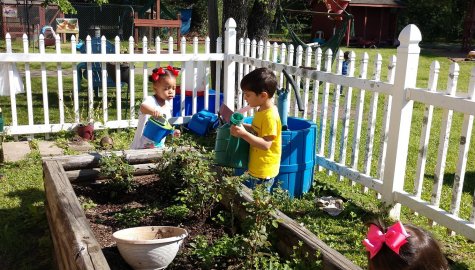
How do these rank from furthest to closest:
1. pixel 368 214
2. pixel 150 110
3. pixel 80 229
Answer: pixel 150 110 → pixel 368 214 → pixel 80 229

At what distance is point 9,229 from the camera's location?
13.1 ft

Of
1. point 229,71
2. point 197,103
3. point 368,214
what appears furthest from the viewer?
point 197,103

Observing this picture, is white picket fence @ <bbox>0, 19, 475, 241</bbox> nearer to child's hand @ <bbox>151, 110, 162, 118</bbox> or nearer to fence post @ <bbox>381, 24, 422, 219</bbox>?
fence post @ <bbox>381, 24, 422, 219</bbox>

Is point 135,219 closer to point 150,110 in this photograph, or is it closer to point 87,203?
point 87,203

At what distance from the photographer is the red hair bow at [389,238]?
5.64ft

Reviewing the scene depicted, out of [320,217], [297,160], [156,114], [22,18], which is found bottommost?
[320,217]

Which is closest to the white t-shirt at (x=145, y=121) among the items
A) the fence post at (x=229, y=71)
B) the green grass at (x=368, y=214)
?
the green grass at (x=368, y=214)

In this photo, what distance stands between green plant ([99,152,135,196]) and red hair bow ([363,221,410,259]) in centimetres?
249

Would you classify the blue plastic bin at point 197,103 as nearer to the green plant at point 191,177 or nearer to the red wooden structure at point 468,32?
the green plant at point 191,177

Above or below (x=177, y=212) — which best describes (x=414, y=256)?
above

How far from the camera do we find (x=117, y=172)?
155 inches

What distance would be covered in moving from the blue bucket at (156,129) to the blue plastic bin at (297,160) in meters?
0.73

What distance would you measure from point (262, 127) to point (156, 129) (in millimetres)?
1092

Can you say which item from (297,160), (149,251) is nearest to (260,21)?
(297,160)
